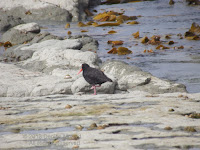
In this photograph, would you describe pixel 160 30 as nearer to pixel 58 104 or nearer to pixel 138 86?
pixel 138 86

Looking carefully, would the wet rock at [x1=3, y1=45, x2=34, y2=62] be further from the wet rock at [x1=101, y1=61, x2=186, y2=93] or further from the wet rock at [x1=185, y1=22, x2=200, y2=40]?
the wet rock at [x1=185, y1=22, x2=200, y2=40]

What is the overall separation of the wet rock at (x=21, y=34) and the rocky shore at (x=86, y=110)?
13.9 ft

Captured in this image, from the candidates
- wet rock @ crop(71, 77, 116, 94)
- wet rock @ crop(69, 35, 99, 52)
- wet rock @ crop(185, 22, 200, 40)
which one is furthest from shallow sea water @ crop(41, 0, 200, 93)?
wet rock @ crop(71, 77, 116, 94)

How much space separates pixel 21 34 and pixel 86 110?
28.5 feet

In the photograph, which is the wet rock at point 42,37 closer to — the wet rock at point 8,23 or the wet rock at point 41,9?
the wet rock at point 8,23

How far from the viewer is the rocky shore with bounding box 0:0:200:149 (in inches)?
140

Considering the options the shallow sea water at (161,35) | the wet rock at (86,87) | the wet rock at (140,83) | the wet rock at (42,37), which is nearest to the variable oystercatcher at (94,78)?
the wet rock at (86,87)

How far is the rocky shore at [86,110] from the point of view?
3.54 meters

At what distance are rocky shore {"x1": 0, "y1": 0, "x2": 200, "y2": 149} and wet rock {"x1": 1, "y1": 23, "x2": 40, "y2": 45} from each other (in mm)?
4240

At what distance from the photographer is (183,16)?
56.4 ft

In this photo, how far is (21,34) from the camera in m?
12.7

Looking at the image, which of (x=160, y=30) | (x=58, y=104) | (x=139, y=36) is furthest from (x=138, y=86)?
(x=160, y=30)

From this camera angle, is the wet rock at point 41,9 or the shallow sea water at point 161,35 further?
the wet rock at point 41,9

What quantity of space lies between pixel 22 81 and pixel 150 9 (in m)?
14.3
